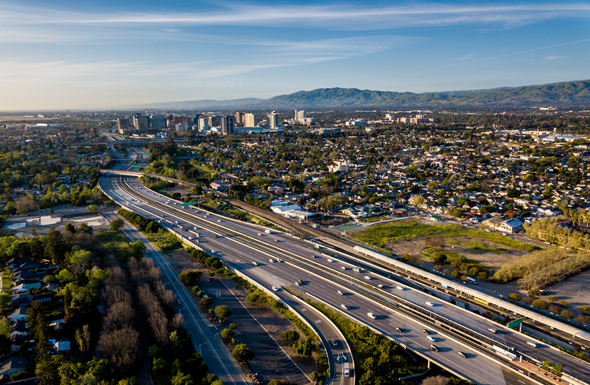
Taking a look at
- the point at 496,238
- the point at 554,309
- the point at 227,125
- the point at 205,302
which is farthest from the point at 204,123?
the point at 554,309

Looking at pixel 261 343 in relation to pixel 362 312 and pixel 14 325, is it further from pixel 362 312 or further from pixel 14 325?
pixel 14 325

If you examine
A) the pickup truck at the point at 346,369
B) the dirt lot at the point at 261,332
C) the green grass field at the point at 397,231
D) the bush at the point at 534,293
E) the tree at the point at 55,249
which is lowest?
the dirt lot at the point at 261,332

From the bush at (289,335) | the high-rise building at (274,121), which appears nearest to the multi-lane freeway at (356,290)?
the bush at (289,335)

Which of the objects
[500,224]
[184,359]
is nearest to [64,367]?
[184,359]

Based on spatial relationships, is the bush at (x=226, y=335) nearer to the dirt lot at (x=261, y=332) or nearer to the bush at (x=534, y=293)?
the dirt lot at (x=261, y=332)

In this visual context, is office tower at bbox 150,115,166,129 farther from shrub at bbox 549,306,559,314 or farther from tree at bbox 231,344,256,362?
shrub at bbox 549,306,559,314

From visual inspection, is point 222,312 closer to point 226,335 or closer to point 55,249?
point 226,335

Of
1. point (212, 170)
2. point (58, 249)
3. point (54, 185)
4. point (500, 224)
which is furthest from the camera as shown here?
point (212, 170)
